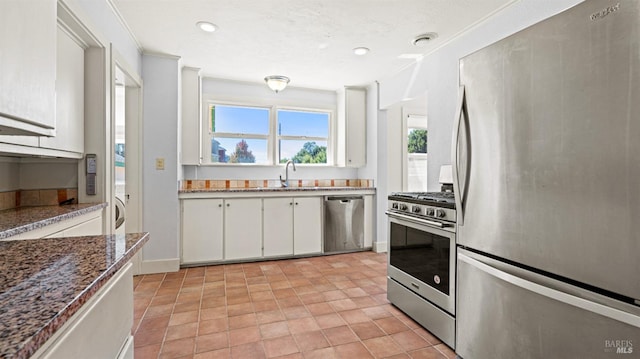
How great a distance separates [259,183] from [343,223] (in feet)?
4.54

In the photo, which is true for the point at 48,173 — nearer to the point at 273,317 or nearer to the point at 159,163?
the point at 159,163

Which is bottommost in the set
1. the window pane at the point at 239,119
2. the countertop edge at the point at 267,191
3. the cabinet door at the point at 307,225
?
the cabinet door at the point at 307,225

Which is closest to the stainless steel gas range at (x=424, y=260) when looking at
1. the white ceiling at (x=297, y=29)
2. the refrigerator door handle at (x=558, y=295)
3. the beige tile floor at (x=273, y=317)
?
the beige tile floor at (x=273, y=317)

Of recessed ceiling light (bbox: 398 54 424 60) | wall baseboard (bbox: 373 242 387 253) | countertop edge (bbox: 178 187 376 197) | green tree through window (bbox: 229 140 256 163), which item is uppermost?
recessed ceiling light (bbox: 398 54 424 60)

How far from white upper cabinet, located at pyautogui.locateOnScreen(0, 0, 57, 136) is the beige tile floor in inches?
59.4

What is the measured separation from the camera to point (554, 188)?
4.29ft

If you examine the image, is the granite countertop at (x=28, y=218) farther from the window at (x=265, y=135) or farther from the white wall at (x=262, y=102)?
the window at (x=265, y=135)

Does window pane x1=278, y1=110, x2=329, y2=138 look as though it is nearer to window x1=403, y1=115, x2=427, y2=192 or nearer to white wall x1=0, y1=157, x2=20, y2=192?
window x1=403, y1=115, x2=427, y2=192

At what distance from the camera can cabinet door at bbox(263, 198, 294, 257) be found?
13.1 ft

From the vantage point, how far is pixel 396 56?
3465mm

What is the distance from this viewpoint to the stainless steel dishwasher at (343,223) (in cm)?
427

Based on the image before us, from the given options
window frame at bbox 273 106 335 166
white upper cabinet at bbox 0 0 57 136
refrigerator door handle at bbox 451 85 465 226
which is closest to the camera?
white upper cabinet at bbox 0 0 57 136

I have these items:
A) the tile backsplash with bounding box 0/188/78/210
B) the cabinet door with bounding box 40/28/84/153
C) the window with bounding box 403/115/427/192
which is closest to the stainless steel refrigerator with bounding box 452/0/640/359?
the cabinet door with bounding box 40/28/84/153

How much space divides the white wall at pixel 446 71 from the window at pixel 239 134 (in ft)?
6.83
